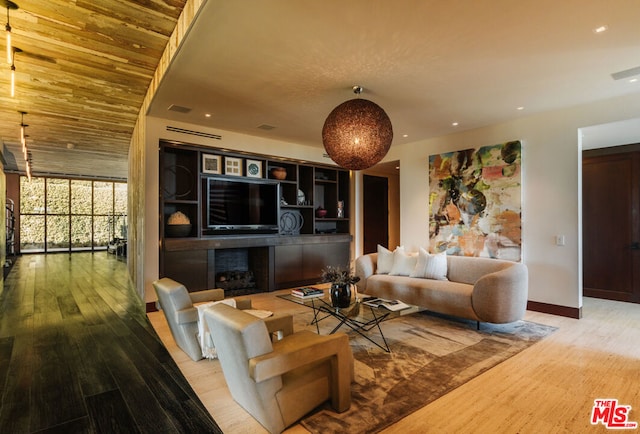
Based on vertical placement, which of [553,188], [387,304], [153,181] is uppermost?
[153,181]

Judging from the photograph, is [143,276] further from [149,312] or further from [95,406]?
[95,406]

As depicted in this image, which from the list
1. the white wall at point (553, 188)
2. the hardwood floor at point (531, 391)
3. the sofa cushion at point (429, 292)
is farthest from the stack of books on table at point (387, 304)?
the white wall at point (553, 188)

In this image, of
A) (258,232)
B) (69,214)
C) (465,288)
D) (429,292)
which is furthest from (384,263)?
(69,214)

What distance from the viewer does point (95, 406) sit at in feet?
7.73

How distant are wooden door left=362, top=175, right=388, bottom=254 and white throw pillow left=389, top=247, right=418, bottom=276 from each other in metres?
2.94

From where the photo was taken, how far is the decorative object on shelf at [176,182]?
5586 mm

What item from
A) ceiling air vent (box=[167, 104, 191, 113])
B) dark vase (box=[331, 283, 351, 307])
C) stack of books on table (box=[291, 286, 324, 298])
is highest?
ceiling air vent (box=[167, 104, 191, 113])

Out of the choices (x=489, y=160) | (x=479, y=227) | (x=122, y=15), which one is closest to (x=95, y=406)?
(x=122, y=15)

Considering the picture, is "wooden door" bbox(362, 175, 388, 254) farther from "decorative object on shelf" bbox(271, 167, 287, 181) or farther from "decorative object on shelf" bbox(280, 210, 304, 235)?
"decorative object on shelf" bbox(271, 167, 287, 181)

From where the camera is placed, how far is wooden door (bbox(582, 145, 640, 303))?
5.59 meters

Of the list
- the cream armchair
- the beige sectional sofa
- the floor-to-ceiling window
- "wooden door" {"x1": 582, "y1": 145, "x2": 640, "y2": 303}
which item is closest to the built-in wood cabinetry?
the beige sectional sofa

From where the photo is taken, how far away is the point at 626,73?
355cm

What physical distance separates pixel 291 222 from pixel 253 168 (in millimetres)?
1447

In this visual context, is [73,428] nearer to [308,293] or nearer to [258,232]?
[308,293]
